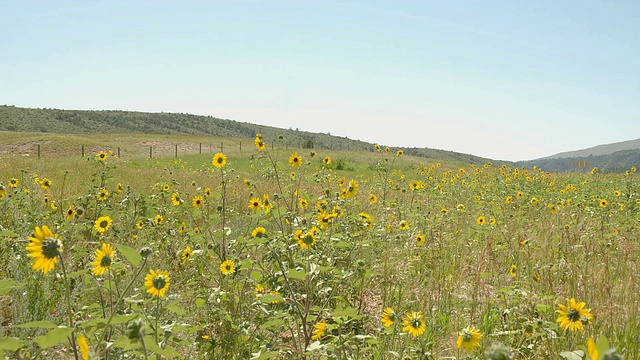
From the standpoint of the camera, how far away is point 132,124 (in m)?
96.9

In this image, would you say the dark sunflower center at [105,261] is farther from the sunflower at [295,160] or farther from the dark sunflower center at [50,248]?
the sunflower at [295,160]

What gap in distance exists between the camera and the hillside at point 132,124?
258 feet

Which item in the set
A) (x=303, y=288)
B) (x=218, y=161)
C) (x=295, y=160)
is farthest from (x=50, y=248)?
(x=218, y=161)

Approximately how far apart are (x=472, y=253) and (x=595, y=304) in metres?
2.05

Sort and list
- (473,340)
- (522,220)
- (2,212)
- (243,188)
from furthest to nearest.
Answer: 1. (243,188)
2. (522,220)
3. (2,212)
4. (473,340)

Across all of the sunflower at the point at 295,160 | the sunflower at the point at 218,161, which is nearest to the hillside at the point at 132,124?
the sunflower at the point at 218,161

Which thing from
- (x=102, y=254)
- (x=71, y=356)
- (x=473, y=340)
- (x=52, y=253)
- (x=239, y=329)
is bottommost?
(x=71, y=356)

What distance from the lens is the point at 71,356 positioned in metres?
2.51

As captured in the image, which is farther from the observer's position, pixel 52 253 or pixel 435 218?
pixel 435 218

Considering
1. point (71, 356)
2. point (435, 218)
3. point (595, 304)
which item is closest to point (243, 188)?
point (435, 218)

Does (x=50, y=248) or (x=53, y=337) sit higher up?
(x=50, y=248)

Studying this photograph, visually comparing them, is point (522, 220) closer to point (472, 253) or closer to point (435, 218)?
point (435, 218)

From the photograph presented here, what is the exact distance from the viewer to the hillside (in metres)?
78.6

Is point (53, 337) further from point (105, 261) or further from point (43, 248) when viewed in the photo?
point (105, 261)
